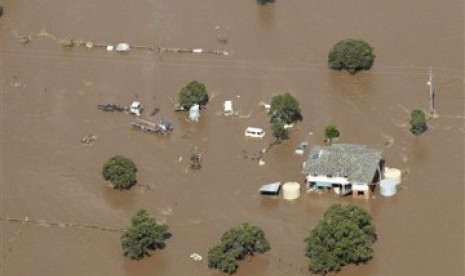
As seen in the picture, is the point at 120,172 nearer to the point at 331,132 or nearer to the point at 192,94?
the point at 192,94

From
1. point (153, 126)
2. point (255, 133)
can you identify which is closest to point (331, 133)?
point (255, 133)

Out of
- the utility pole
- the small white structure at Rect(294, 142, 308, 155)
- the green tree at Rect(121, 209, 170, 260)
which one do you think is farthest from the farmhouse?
the green tree at Rect(121, 209, 170, 260)

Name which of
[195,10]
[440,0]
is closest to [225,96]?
[195,10]

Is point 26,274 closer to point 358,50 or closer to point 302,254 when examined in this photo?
point 302,254

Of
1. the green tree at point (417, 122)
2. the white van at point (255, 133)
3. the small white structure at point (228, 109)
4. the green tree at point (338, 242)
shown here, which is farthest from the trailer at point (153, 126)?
the green tree at point (338, 242)

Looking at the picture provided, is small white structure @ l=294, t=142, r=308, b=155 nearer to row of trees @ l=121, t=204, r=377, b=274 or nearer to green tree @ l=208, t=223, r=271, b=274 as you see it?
row of trees @ l=121, t=204, r=377, b=274

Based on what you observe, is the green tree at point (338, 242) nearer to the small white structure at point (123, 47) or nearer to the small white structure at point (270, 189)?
the small white structure at point (270, 189)
